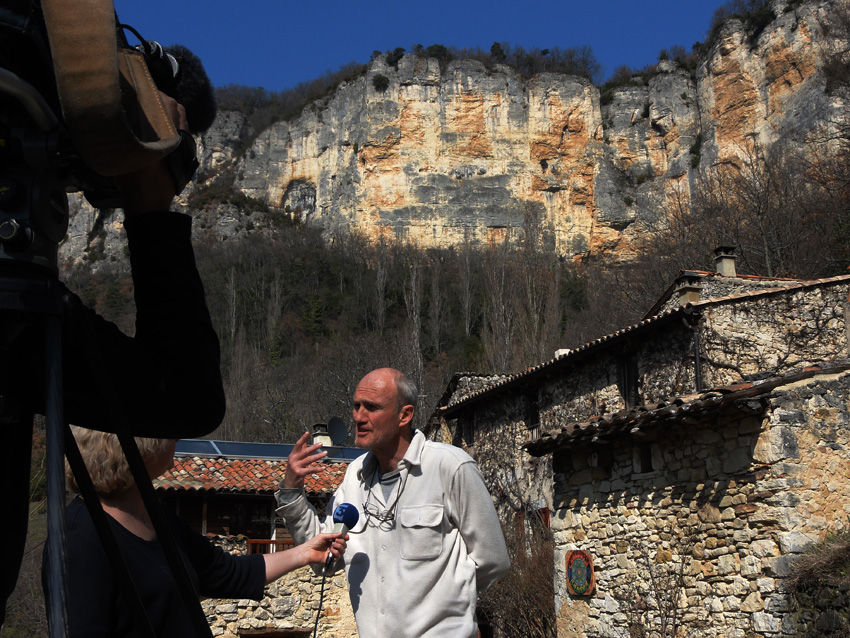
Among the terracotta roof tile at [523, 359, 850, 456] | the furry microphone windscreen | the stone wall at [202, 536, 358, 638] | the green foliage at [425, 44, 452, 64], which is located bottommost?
the stone wall at [202, 536, 358, 638]

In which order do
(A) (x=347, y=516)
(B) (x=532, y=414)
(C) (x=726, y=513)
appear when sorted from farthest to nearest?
(B) (x=532, y=414) < (C) (x=726, y=513) < (A) (x=347, y=516)

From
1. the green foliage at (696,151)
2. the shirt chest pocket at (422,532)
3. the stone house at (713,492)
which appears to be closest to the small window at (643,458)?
the stone house at (713,492)

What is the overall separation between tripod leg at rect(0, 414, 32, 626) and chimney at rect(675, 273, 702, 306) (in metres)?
15.1

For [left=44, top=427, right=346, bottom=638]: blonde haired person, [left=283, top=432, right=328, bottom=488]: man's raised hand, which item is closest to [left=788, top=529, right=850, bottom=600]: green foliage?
[left=283, top=432, right=328, bottom=488]: man's raised hand

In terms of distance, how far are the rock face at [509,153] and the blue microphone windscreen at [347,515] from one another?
167ft

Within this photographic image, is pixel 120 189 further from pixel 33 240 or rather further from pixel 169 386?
pixel 169 386

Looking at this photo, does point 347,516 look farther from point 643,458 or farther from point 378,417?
Answer: point 643,458

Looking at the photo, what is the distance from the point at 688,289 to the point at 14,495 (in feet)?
50.8

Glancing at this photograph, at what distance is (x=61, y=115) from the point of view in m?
1.20

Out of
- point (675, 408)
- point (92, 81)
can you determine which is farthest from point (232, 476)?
point (92, 81)

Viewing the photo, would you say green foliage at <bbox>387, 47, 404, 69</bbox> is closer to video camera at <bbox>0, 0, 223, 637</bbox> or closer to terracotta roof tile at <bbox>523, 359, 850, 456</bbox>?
terracotta roof tile at <bbox>523, 359, 850, 456</bbox>

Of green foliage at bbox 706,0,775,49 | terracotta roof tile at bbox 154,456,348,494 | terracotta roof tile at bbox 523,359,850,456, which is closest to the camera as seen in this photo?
terracotta roof tile at bbox 523,359,850,456

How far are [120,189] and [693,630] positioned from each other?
28.9 ft

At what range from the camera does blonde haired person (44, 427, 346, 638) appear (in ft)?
6.40
